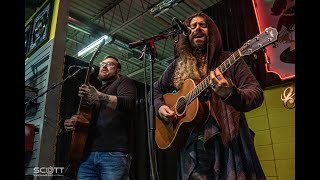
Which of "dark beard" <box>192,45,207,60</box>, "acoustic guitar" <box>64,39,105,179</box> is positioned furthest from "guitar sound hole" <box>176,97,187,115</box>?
"acoustic guitar" <box>64,39,105,179</box>

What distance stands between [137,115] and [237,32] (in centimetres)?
396

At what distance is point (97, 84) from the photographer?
692 centimetres

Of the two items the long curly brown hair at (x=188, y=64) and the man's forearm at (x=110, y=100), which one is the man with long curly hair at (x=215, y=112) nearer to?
the long curly brown hair at (x=188, y=64)

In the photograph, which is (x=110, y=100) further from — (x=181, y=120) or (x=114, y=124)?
(x=181, y=120)

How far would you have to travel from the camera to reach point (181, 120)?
2.39 metres

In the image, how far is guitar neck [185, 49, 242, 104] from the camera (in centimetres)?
214

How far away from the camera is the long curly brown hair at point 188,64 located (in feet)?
8.20

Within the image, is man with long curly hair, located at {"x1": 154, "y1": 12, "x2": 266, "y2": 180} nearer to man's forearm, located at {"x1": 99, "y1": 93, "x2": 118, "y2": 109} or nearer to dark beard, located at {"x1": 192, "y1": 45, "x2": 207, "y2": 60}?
dark beard, located at {"x1": 192, "y1": 45, "x2": 207, "y2": 60}

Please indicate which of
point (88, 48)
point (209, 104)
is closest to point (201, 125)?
point (209, 104)

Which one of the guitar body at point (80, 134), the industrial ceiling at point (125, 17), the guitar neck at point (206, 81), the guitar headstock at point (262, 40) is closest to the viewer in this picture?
the guitar headstock at point (262, 40)

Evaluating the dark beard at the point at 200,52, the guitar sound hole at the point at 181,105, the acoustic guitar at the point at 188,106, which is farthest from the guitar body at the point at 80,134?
the dark beard at the point at 200,52

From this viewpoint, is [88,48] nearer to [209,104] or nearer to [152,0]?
[152,0]

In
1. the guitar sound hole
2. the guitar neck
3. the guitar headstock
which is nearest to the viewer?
the guitar headstock

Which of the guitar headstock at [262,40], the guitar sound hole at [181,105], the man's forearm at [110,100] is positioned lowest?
the guitar sound hole at [181,105]
